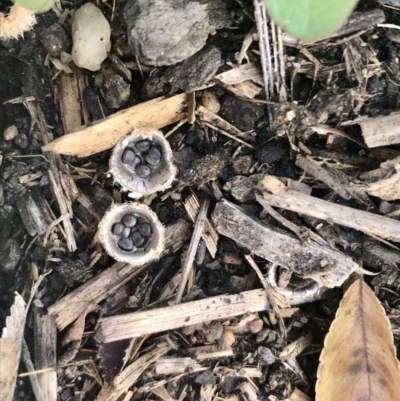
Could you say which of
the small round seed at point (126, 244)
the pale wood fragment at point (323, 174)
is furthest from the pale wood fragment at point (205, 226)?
the pale wood fragment at point (323, 174)

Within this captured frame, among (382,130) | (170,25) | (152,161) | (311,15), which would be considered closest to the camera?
(311,15)

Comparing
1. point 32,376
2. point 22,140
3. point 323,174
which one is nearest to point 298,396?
point 323,174

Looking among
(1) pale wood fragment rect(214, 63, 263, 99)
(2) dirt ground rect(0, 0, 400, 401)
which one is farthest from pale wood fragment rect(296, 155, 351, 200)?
(1) pale wood fragment rect(214, 63, 263, 99)

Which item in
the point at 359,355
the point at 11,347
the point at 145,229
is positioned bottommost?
the point at 359,355

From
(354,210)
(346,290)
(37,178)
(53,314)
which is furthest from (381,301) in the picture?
(37,178)

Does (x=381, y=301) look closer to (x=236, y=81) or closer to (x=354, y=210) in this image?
(x=354, y=210)

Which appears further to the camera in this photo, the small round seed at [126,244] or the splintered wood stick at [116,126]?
the small round seed at [126,244]

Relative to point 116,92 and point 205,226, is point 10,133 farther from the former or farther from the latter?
point 205,226

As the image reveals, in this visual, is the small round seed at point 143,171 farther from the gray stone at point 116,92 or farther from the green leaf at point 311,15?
the green leaf at point 311,15
